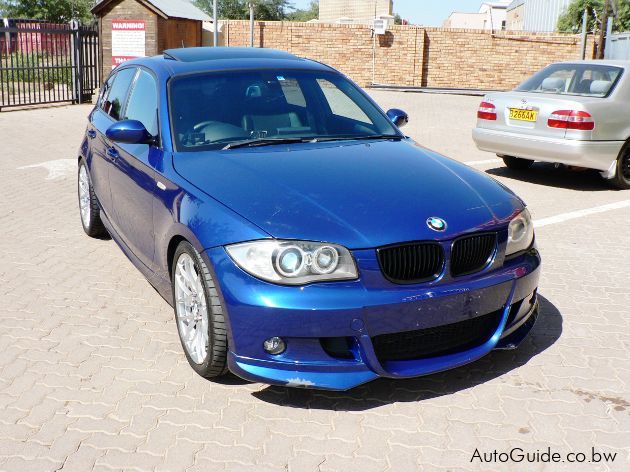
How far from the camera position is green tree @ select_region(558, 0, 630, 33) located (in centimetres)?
3525

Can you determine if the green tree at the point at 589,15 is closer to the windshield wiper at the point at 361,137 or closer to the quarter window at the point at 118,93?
the quarter window at the point at 118,93

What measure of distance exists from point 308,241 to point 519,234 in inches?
50.0

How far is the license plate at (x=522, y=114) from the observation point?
9391mm

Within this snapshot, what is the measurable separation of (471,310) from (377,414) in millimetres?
686

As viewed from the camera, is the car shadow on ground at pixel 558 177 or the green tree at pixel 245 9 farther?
the green tree at pixel 245 9

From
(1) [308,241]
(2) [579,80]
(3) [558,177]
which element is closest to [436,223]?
(1) [308,241]

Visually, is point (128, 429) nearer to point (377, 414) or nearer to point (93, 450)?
point (93, 450)

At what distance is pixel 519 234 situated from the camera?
4.06m

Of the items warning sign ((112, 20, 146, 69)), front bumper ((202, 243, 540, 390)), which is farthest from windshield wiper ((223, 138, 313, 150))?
warning sign ((112, 20, 146, 69))

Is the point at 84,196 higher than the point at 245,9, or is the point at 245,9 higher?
the point at 245,9

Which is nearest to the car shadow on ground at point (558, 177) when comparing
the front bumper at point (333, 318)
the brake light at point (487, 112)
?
the brake light at point (487, 112)

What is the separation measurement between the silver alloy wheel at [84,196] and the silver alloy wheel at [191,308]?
2780 mm

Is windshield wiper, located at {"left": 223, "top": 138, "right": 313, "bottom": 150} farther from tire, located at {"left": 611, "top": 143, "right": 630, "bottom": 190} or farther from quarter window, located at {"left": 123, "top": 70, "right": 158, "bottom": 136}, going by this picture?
tire, located at {"left": 611, "top": 143, "right": 630, "bottom": 190}

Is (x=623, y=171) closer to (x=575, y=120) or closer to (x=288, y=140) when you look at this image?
(x=575, y=120)
